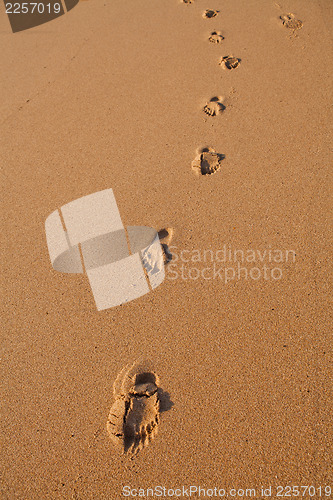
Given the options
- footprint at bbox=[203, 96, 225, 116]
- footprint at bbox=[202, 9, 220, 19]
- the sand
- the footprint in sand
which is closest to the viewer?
the sand

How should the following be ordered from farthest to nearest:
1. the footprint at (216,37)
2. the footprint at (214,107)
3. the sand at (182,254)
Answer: the footprint at (216,37)
the footprint at (214,107)
the sand at (182,254)

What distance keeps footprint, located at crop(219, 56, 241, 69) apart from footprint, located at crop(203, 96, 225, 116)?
368mm

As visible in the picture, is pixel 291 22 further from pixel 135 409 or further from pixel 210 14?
pixel 135 409

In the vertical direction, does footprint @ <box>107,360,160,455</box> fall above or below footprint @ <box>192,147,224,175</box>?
below

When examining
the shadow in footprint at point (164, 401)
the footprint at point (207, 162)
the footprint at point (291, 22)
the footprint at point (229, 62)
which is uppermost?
the footprint at point (291, 22)

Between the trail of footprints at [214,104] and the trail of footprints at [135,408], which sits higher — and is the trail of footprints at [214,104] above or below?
above

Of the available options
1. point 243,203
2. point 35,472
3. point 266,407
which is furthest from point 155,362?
point 243,203

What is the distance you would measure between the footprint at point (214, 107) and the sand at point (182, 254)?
0.13ft

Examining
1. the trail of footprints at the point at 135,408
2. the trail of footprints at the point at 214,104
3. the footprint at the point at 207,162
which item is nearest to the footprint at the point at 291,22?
the trail of footprints at the point at 214,104

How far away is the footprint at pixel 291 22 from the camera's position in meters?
2.48

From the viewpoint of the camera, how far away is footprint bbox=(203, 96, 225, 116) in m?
2.05

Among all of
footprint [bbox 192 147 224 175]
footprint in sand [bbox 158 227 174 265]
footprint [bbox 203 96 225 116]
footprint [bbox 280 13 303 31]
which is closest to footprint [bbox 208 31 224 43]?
footprint [bbox 280 13 303 31]

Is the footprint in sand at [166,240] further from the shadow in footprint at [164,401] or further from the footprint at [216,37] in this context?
the footprint at [216,37]

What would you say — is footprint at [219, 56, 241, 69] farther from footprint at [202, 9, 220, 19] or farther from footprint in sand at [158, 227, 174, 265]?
footprint in sand at [158, 227, 174, 265]
